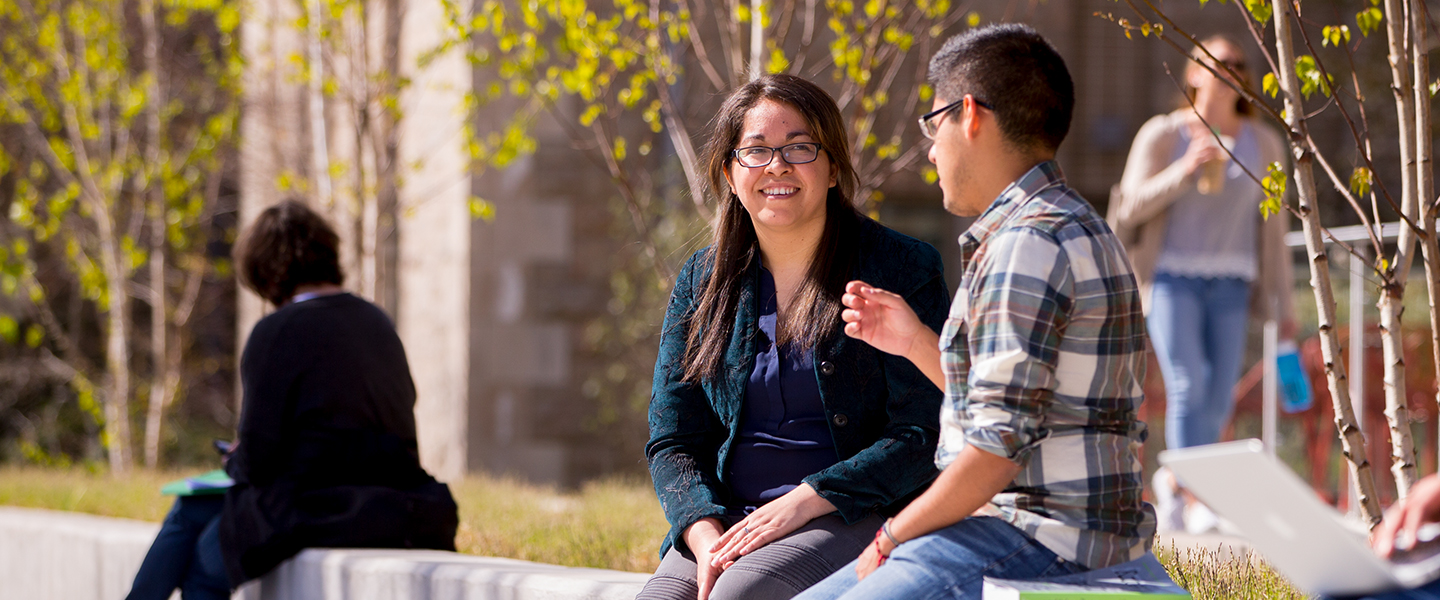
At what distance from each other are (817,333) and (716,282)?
1.00 ft

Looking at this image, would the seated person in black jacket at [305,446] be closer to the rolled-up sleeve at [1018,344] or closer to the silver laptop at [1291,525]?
the rolled-up sleeve at [1018,344]

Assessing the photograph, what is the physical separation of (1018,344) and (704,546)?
99 cm

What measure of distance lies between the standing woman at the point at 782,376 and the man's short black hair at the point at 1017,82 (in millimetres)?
762

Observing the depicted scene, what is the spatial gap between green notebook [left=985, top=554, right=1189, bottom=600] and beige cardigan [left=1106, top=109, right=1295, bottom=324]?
3.04 meters

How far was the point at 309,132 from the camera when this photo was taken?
977 cm

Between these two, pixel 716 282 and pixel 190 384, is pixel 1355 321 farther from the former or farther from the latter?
pixel 190 384

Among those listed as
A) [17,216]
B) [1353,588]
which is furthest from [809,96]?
[17,216]

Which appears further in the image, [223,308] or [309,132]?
[223,308]

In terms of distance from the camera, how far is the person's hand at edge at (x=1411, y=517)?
68.7 inches

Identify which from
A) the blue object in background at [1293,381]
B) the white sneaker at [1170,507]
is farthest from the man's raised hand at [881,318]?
the white sneaker at [1170,507]

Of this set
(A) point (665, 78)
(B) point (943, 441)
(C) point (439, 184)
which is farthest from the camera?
(C) point (439, 184)

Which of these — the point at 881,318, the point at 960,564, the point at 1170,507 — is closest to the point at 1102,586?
the point at 960,564

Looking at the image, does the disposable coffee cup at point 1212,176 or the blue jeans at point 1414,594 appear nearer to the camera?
the blue jeans at point 1414,594

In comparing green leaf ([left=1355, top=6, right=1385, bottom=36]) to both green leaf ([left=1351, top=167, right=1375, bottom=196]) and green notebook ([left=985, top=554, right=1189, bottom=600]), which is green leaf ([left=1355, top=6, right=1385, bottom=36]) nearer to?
green leaf ([left=1351, top=167, right=1375, bottom=196])
